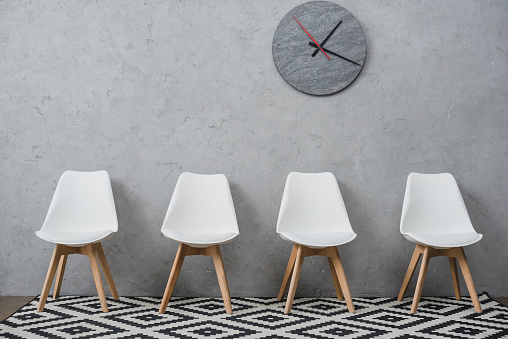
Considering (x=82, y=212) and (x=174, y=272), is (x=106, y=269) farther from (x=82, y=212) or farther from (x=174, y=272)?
(x=174, y=272)

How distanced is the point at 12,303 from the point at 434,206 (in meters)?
2.76

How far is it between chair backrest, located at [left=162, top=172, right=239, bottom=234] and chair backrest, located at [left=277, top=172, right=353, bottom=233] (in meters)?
0.36

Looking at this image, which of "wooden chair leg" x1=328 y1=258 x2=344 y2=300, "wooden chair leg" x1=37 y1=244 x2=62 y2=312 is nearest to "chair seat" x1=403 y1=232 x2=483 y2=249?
"wooden chair leg" x1=328 y1=258 x2=344 y2=300

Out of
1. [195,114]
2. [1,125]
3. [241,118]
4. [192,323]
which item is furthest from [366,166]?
[1,125]

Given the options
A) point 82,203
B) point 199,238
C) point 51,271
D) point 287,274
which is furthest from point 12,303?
point 287,274

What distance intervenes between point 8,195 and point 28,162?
0.26 meters

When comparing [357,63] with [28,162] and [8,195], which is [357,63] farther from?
[8,195]

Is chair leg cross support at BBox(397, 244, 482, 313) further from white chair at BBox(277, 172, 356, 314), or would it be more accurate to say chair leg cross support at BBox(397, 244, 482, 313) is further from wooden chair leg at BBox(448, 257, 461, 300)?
white chair at BBox(277, 172, 356, 314)

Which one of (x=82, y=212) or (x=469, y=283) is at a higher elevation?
(x=82, y=212)

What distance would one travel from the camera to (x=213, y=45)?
3080 mm

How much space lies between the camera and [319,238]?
2561mm

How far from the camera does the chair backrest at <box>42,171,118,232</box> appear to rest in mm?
2793

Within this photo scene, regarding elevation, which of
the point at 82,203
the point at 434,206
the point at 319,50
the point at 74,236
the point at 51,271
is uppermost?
the point at 319,50

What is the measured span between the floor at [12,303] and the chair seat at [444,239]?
0.57 meters
